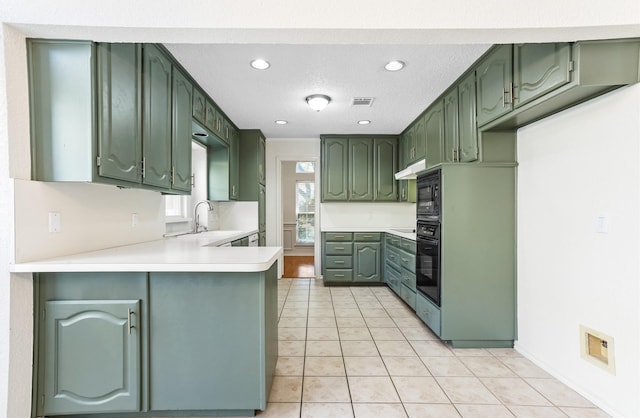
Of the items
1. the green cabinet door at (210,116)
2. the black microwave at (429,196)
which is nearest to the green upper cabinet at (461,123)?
the black microwave at (429,196)

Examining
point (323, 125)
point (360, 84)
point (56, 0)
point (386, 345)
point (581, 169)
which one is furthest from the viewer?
point (323, 125)

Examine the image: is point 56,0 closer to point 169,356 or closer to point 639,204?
point 169,356

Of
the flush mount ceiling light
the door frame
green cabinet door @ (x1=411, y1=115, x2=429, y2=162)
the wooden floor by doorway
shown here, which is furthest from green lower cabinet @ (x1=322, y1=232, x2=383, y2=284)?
the flush mount ceiling light

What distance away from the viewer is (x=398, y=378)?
2.10 meters

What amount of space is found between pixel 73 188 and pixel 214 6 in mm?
1301

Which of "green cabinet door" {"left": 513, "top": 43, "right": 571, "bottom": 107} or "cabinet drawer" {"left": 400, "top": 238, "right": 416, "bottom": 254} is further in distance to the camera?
"cabinet drawer" {"left": 400, "top": 238, "right": 416, "bottom": 254}

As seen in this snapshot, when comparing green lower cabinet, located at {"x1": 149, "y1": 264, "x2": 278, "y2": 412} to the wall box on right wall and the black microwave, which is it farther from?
the wall box on right wall

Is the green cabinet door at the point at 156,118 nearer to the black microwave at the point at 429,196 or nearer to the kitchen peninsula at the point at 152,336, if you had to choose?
the kitchen peninsula at the point at 152,336

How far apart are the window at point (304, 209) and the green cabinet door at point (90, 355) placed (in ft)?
21.7

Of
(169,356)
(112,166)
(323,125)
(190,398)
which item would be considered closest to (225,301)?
(169,356)

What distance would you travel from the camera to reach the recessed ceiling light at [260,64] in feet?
7.88

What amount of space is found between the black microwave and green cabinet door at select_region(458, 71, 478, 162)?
328 mm

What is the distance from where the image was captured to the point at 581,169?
6.24 ft

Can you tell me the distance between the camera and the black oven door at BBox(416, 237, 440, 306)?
267 centimetres
